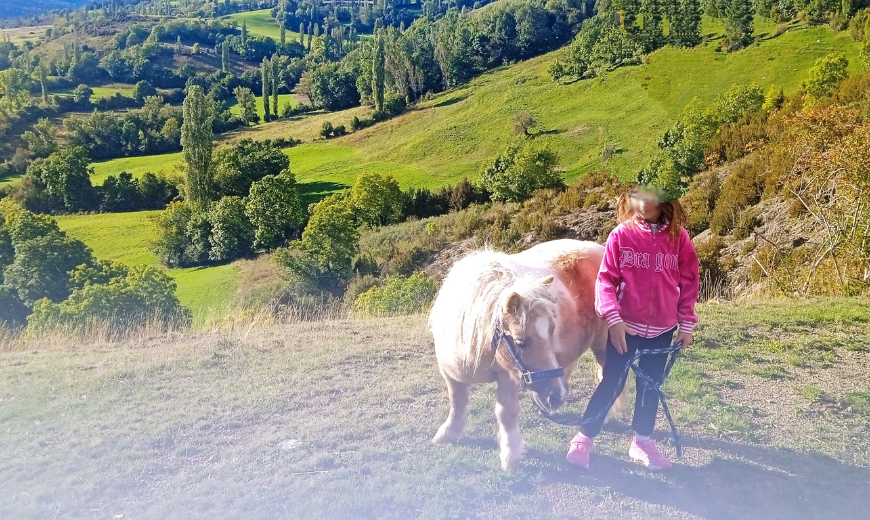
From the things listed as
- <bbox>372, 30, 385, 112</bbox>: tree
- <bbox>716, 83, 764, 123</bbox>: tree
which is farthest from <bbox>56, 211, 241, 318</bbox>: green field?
<bbox>372, 30, 385, 112</bbox>: tree

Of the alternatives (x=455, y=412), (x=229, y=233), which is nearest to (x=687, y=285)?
(x=455, y=412)

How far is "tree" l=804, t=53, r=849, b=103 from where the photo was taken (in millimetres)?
30089

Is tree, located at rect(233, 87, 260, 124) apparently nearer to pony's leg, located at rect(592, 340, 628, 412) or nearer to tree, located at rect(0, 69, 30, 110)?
tree, located at rect(0, 69, 30, 110)

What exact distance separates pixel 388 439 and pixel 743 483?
8.93ft

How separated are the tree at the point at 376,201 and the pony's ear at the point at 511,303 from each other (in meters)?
41.9

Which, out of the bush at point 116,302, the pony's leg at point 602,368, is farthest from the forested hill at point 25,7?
the pony's leg at point 602,368

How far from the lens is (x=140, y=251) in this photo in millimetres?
49531

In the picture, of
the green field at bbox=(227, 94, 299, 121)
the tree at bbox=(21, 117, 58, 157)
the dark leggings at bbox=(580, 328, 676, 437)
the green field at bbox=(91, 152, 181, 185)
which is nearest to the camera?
the dark leggings at bbox=(580, 328, 676, 437)

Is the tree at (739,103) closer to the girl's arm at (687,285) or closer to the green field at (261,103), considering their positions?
the girl's arm at (687,285)

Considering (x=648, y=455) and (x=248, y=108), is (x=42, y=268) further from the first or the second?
(x=248, y=108)

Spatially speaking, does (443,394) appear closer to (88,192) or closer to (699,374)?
(699,374)

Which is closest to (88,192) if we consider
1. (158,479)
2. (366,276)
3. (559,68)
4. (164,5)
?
(366,276)

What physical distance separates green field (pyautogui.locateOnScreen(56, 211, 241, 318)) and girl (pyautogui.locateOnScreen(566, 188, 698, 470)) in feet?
98.9

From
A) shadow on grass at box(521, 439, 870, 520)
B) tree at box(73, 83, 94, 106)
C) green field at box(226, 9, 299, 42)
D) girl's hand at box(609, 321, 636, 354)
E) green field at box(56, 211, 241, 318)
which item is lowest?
green field at box(56, 211, 241, 318)
